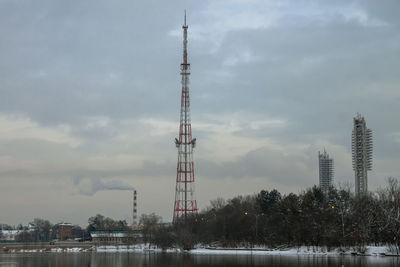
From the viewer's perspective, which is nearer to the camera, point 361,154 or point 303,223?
point 303,223

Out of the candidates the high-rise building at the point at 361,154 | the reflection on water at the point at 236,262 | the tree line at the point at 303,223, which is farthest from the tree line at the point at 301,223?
A: the high-rise building at the point at 361,154

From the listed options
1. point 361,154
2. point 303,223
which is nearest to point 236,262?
point 303,223

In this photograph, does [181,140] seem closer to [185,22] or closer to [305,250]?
[185,22]

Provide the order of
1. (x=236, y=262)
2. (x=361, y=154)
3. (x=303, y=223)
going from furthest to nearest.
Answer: (x=361, y=154)
(x=303, y=223)
(x=236, y=262)

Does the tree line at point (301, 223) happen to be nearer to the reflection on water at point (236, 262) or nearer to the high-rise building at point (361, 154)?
the reflection on water at point (236, 262)

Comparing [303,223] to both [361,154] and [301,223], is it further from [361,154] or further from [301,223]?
[361,154]

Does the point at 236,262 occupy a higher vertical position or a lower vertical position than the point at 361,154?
lower

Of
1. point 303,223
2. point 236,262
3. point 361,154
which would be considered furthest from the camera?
point 361,154

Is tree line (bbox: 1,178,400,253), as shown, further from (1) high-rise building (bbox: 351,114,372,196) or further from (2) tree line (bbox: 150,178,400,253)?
(1) high-rise building (bbox: 351,114,372,196)

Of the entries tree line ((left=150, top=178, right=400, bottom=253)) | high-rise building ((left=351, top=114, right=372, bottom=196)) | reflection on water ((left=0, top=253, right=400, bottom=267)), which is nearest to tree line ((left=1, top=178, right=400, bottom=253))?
tree line ((left=150, top=178, right=400, bottom=253))

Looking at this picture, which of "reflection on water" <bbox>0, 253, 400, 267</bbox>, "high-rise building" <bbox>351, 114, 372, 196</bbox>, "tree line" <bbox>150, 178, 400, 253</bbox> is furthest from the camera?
"high-rise building" <bbox>351, 114, 372, 196</bbox>

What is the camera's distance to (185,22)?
109 meters

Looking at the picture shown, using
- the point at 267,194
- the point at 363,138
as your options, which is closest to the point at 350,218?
the point at 267,194

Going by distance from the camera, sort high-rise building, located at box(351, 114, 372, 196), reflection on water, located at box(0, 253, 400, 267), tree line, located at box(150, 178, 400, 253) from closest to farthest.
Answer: reflection on water, located at box(0, 253, 400, 267), tree line, located at box(150, 178, 400, 253), high-rise building, located at box(351, 114, 372, 196)
